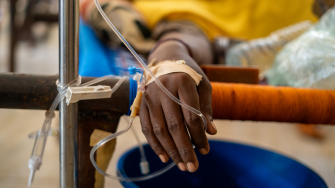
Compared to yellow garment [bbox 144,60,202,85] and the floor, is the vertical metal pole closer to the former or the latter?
yellow garment [bbox 144,60,202,85]

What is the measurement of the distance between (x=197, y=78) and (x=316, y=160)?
994 mm

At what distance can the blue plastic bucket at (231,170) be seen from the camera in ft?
1.91

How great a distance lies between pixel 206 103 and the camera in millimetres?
355

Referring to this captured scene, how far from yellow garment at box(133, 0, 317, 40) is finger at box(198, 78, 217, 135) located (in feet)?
2.69

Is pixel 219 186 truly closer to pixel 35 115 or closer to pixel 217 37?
pixel 217 37

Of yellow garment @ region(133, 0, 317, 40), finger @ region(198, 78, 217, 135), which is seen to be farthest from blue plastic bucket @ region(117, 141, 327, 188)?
yellow garment @ region(133, 0, 317, 40)

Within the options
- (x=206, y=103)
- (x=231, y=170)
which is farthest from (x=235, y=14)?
(x=206, y=103)

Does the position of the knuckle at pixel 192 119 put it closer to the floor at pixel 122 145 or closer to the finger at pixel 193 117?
the finger at pixel 193 117

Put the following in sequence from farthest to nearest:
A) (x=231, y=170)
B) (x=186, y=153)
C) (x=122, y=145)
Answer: (x=122, y=145), (x=231, y=170), (x=186, y=153)

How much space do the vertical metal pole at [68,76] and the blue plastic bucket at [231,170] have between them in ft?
0.55

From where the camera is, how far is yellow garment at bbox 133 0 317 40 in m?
1.12

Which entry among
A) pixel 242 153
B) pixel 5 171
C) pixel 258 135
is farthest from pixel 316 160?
pixel 5 171

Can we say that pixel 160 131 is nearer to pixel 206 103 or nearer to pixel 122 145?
pixel 206 103

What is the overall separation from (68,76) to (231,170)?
1.73ft
